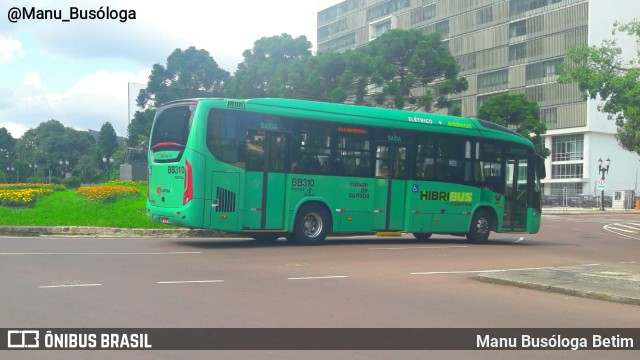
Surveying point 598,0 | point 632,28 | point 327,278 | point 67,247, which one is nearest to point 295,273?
point 327,278

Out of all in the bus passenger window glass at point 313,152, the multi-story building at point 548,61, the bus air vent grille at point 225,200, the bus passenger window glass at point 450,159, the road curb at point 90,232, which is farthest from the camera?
the multi-story building at point 548,61

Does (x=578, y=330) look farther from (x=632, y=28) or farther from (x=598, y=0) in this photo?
(x=598, y=0)

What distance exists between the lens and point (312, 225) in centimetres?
1761

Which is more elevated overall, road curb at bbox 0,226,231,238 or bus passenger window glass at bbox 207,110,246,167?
bus passenger window glass at bbox 207,110,246,167

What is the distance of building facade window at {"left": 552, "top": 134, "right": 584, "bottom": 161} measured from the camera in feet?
239

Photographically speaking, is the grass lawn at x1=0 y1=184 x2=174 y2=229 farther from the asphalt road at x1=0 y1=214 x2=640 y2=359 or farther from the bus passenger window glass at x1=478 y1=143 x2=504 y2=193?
the bus passenger window glass at x1=478 y1=143 x2=504 y2=193

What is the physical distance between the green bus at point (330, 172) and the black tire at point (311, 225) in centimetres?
3

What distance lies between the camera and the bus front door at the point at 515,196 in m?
21.6

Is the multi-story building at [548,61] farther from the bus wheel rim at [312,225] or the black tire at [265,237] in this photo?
the bus wheel rim at [312,225]

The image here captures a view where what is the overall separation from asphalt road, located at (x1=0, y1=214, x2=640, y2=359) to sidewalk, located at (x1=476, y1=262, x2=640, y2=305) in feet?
0.93

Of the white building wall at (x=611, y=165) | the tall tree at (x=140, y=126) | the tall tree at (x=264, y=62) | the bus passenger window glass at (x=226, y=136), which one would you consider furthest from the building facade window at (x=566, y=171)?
the bus passenger window glass at (x=226, y=136)

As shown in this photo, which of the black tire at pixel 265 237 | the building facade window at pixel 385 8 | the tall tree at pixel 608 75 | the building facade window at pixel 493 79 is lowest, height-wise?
the black tire at pixel 265 237

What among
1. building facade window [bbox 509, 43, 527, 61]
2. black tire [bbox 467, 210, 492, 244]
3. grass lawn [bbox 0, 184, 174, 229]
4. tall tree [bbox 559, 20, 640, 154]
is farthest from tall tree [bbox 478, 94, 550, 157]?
grass lawn [bbox 0, 184, 174, 229]

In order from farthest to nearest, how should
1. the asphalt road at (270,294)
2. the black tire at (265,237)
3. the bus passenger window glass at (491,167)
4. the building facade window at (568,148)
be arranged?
the building facade window at (568,148)
the bus passenger window glass at (491,167)
the black tire at (265,237)
the asphalt road at (270,294)
